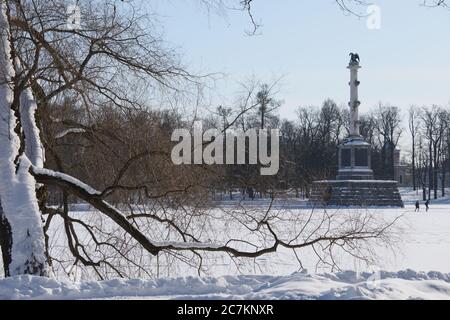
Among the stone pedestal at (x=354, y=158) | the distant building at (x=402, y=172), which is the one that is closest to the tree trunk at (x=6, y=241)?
the stone pedestal at (x=354, y=158)

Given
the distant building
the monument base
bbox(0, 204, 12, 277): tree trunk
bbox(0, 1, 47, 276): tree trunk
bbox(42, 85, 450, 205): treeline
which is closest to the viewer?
bbox(0, 1, 47, 276): tree trunk

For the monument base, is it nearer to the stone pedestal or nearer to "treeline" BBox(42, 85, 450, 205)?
the stone pedestal

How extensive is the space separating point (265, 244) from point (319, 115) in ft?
181

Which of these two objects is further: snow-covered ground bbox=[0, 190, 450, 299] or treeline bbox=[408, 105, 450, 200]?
treeline bbox=[408, 105, 450, 200]

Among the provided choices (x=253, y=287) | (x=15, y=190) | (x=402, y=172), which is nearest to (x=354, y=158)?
(x=402, y=172)

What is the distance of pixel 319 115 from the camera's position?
6316 cm

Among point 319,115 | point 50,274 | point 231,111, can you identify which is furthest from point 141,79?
point 319,115

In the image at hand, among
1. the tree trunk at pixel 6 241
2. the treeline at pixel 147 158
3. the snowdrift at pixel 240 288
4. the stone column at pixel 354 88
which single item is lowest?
the snowdrift at pixel 240 288

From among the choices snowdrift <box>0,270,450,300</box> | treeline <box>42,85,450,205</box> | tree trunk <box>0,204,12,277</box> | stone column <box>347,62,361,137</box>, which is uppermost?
stone column <box>347,62,361,137</box>

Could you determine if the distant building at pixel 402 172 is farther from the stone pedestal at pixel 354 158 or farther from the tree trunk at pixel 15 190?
the tree trunk at pixel 15 190

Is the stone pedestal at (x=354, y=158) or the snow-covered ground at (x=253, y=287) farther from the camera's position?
the stone pedestal at (x=354, y=158)

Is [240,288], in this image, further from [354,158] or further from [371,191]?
[354,158]

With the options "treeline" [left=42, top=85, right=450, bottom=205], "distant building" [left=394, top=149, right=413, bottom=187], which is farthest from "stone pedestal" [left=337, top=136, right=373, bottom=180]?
"treeline" [left=42, top=85, right=450, bottom=205]

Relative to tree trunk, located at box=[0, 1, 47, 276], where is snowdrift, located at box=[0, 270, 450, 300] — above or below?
below
